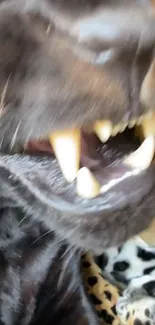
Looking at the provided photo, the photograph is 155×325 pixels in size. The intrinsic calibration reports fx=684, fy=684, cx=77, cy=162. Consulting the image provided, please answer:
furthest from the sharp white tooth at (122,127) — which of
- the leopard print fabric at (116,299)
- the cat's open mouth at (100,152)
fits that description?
the leopard print fabric at (116,299)

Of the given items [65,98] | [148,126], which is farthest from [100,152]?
[65,98]

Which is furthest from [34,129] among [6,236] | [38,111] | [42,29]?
[6,236]

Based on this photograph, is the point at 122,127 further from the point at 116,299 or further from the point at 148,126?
the point at 116,299

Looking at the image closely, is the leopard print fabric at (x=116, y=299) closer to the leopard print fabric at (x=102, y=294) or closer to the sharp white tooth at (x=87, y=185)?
the leopard print fabric at (x=102, y=294)

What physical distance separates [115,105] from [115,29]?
0.09 metres

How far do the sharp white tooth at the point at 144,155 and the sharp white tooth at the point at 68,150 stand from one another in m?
0.08

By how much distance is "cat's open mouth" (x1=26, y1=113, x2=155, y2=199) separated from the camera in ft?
2.79

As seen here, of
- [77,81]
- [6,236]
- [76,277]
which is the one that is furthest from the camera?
[76,277]

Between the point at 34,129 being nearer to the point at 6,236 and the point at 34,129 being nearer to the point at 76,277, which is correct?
the point at 6,236

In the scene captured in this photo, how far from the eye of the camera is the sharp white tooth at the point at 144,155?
2.91ft

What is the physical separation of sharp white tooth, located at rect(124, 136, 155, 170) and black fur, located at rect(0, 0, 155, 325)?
0.02m

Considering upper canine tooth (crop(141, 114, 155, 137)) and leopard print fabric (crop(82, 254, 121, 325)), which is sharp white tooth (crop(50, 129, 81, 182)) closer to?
upper canine tooth (crop(141, 114, 155, 137))

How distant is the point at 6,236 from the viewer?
1.08 m

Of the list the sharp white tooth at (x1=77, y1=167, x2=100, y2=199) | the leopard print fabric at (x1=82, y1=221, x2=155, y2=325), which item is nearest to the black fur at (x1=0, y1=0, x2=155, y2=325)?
the sharp white tooth at (x1=77, y1=167, x2=100, y2=199)
